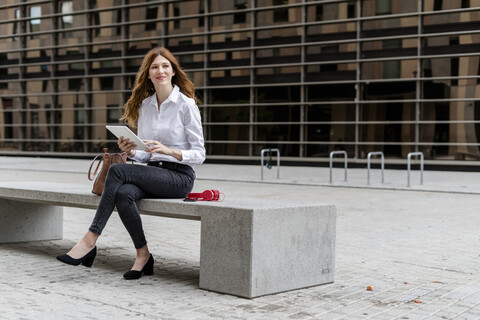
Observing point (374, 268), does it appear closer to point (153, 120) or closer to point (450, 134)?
point (153, 120)

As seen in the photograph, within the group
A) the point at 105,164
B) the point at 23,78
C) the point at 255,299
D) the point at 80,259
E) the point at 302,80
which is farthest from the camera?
the point at 23,78

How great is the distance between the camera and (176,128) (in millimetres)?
5418

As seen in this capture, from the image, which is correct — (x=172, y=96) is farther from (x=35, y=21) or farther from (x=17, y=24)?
(x=17, y=24)

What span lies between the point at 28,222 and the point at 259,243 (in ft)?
11.1

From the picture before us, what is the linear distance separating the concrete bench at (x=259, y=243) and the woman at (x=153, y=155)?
18 centimetres

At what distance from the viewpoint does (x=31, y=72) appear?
112 ft

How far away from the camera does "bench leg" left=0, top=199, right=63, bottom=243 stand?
22.2 feet

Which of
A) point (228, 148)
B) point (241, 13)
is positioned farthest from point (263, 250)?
point (241, 13)

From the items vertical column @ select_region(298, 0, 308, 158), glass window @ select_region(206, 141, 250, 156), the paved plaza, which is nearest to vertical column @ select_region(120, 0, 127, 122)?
glass window @ select_region(206, 141, 250, 156)

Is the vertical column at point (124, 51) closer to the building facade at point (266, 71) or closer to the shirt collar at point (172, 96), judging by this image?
the building facade at point (266, 71)

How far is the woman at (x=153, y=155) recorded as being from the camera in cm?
510

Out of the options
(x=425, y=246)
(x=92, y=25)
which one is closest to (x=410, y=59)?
(x=92, y=25)

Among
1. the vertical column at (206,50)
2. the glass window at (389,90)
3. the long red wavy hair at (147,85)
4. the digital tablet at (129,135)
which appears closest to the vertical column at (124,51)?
the vertical column at (206,50)

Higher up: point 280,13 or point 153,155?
point 280,13
